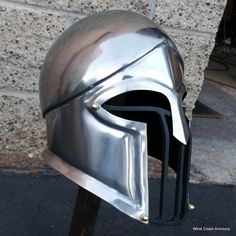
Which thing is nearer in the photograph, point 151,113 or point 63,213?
point 151,113

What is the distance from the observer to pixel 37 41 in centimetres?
343

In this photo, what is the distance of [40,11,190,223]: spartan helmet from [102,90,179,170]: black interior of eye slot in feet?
0.15

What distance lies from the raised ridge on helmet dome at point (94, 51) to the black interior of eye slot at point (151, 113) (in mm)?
130

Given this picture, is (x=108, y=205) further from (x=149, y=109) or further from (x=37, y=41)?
(x=149, y=109)

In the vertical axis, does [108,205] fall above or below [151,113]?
below

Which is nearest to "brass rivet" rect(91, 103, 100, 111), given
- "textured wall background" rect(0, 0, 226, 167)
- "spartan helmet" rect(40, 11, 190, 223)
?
"spartan helmet" rect(40, 11, 190, 223)

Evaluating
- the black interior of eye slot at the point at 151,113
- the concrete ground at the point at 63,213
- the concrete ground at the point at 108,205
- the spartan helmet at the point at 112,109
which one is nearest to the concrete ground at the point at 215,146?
the concrete ground at the point at 108,205

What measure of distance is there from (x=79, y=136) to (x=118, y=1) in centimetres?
192

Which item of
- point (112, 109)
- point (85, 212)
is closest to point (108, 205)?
point (85, 212)

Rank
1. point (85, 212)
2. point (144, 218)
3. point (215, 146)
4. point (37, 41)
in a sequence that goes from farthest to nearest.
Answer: point (215, 146) < point (37, 41) < point (85, 212) < point (144, 218)

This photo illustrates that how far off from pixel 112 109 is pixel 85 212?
1.54 ft

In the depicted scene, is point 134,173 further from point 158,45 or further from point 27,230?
point 27,230

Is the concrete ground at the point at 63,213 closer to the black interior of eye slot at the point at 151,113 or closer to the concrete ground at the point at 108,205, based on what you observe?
the concrete ground at the point at 108,205

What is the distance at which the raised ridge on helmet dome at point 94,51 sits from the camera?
5.62 ft
